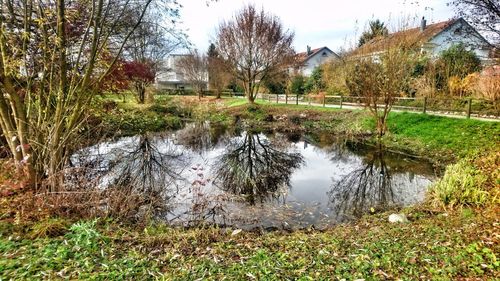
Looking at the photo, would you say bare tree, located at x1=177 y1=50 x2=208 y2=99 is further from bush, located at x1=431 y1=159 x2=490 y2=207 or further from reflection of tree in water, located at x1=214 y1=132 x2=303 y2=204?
bush, located at x1=431 y1=159 x2=490 y2=207

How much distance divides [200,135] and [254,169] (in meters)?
8.03

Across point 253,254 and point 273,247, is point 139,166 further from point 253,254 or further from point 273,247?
point 253,254

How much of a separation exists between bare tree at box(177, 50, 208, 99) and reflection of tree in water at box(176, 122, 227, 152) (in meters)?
17.7

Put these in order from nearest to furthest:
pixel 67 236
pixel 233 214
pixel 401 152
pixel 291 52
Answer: pixel 67 236 → pixel 233 214 → pixel 401 152 → pixel 291 52

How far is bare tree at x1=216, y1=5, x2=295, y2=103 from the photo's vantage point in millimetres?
25328

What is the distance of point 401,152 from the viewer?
1293 centimetres

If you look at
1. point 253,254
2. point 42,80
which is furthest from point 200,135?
point 253,254

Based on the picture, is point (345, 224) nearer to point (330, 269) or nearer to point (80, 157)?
point (330, 269)

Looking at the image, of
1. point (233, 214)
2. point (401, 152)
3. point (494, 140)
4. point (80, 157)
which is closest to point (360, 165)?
point (401, 152)

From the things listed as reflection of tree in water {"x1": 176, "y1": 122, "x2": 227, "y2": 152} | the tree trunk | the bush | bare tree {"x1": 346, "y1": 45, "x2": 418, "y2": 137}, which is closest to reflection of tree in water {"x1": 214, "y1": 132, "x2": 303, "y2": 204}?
reflection of tree in water {"x1": 176, "y1": 122, "x2": 227, "y2": 152}

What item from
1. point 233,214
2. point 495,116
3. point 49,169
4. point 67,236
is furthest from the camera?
point 495,116

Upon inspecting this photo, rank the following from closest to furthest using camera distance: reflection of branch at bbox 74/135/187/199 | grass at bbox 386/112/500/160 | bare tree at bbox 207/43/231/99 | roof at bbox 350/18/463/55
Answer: reflection of branch at bbox 74/135/187/199, grass at bbox 386/112/500/160, roof at bbox 350/18/463/55, bare tree at bbox 207/43/231/99

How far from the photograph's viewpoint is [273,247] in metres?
4.51

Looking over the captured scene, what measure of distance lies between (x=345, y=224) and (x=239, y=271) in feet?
10.8
